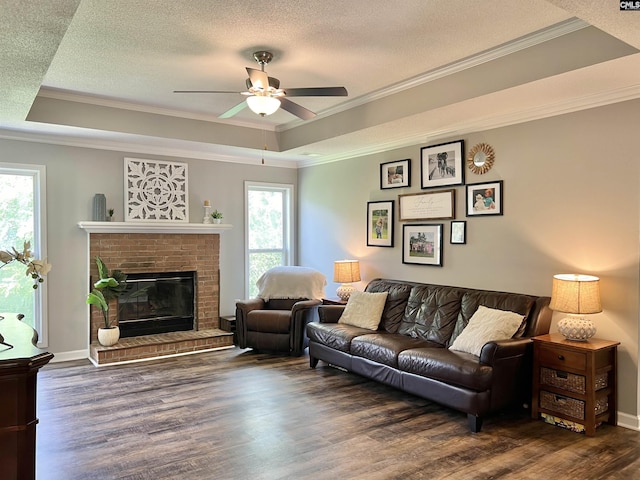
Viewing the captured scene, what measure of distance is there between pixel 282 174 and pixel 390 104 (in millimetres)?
2896

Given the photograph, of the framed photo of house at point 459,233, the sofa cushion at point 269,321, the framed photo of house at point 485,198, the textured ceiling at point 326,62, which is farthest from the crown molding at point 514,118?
the sofa cushion at point 269,321

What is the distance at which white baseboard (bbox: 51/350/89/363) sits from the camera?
213 inches

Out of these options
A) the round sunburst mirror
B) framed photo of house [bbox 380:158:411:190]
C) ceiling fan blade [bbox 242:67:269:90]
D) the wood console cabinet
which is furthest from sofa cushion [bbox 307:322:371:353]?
the wood console cabinet

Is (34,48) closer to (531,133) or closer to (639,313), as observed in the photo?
(531,133)

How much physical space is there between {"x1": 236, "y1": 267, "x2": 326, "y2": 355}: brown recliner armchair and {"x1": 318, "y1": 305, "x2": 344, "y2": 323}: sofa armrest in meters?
0.41

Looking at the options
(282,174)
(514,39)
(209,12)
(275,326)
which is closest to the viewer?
(209,12)

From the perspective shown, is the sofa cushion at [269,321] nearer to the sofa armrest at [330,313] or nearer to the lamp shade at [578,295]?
the sofa armrest at [330,313]

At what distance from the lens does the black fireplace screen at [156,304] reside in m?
5.89

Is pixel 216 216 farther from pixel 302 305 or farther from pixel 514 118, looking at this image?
pixel 514 118

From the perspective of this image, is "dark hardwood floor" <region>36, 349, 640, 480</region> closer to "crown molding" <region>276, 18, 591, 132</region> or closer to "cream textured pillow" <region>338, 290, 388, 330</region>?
"cream textured pillow" <region>338, 290, 388, 330</region>

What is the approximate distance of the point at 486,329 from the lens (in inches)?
154

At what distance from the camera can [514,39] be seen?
11.0 ft

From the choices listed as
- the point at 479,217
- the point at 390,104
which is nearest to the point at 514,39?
the point at 390,104

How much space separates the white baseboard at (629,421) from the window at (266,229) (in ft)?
15.3
